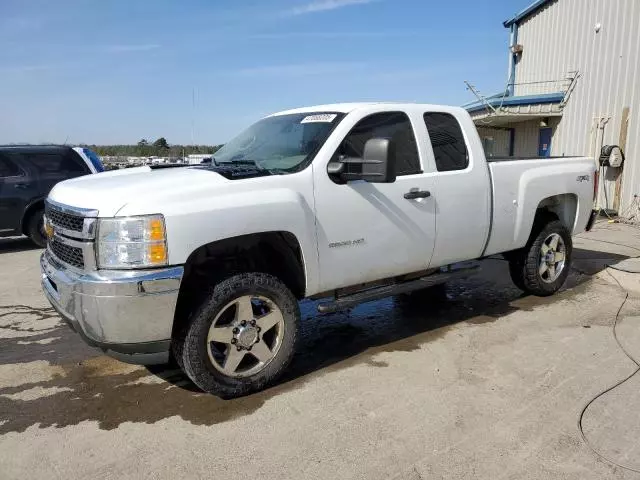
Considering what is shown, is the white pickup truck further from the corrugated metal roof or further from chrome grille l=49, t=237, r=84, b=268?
the corrugated metal roof

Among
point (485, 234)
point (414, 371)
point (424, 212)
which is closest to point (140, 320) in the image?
point (414, 371)

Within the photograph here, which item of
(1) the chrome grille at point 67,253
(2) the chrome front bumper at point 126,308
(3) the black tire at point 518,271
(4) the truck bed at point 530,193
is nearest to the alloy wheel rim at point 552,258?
(3) the black tire at point 518,271

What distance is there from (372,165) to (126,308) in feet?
6.23

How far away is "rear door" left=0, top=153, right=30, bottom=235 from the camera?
930 cm

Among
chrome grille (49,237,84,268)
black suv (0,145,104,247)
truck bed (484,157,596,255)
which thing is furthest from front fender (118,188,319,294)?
black suv (0,145,104,247)

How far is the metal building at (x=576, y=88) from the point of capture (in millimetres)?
11188

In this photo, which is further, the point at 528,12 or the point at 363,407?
the point at 528,12

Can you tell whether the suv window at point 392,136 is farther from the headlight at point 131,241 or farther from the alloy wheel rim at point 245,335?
the headlight at point 131,241

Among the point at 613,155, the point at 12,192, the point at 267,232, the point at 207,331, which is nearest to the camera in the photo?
the point at 207,331

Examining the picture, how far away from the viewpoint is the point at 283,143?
14.2 ft

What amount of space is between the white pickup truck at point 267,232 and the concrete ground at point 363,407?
0.44 m

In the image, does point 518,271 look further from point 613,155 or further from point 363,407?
point 613,155

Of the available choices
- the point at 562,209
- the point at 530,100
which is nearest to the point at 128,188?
the point at 562,209

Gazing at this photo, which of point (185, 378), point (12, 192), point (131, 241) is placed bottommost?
point (185, 378)
